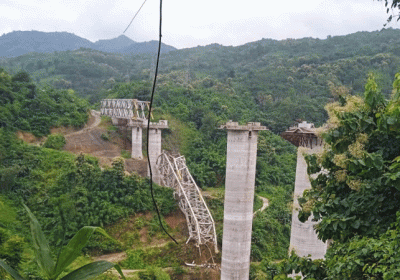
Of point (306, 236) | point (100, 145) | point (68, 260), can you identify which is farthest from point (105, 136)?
point (68, 260)

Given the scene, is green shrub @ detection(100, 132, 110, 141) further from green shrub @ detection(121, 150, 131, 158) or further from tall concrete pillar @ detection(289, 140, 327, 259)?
tall concrete pillar @ detection(289, 140, 327, 259)

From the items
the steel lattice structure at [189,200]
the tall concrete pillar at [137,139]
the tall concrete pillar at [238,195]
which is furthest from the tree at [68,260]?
the tall concrete pillar at [137,139]

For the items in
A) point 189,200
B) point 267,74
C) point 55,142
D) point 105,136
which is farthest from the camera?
point 267,74

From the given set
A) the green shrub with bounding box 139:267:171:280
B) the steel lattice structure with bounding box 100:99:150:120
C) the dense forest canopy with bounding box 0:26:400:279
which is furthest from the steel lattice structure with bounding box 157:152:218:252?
the steel lattice structure with bounding box 100:99:150:120

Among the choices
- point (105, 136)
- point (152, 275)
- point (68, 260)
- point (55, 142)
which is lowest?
point (152, 275)

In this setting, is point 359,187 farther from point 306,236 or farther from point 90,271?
point 306,236

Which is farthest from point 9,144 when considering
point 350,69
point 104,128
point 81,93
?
point 350,69

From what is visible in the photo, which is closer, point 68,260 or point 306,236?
point 68,260
